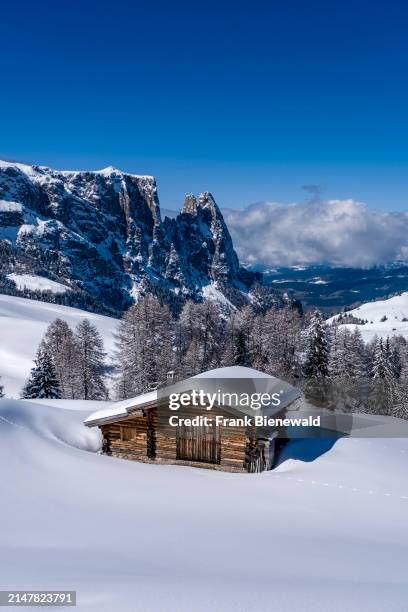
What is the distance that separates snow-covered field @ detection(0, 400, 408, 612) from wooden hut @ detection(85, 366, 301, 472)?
110 cm

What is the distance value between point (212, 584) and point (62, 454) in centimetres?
1064

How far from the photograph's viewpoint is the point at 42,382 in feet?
117

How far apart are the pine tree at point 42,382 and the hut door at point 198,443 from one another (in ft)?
67.3

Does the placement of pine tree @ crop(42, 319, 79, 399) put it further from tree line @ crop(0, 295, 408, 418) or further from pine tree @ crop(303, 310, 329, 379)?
pine tree @ crop(303, 310, 329, 379)

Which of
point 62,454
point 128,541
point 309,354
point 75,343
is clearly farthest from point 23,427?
point 309,354

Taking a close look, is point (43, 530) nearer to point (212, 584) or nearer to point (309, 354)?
point (212, 584)

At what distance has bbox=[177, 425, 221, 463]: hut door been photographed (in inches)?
728

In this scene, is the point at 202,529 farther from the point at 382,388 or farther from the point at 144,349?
the point at 382,388

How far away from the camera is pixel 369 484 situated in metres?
15.5

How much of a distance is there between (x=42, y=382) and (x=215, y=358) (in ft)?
78.4

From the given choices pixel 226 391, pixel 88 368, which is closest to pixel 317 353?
pixel 88 368

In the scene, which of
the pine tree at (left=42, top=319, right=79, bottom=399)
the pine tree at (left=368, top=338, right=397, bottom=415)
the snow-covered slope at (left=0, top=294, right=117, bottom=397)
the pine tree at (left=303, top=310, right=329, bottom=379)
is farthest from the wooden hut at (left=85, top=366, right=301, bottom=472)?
the snow-covered slope at (left=0, top=294, right=117, bottom=397)

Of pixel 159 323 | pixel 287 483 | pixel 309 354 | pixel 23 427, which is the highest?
pixel 159 323

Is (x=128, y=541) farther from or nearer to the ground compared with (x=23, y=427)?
nearer to the ground
